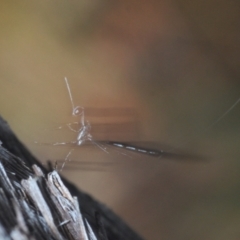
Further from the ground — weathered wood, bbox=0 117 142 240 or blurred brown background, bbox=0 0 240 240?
blurred brown background, bbox=0 0 240 240

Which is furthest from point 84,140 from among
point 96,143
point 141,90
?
point 141,90

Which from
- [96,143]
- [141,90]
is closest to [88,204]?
[96,143]

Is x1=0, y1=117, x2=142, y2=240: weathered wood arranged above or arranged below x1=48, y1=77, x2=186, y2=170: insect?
below

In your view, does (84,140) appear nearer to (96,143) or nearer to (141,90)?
(96,143)

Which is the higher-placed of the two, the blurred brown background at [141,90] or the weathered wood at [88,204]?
the blurred brown background at [141,90]

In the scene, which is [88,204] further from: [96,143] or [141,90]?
[141,90]

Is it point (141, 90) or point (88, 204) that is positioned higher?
point (141, 90)

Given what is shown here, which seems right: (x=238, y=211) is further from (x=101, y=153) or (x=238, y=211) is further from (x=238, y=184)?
(x=101, y=153)

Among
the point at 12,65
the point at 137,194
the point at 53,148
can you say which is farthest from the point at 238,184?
the point at 12,65
